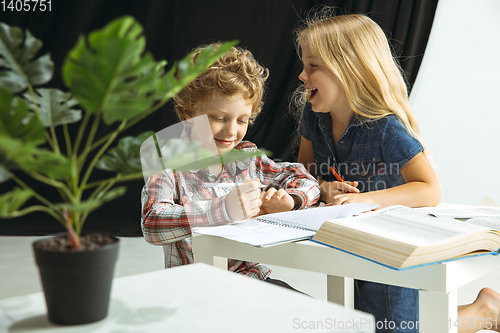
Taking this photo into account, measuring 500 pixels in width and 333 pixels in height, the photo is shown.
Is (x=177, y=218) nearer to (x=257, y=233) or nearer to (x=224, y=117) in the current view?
(x=257, y=233)

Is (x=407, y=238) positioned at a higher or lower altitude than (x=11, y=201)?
lower

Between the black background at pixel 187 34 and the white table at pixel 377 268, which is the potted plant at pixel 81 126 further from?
the black background at pixel 187 34

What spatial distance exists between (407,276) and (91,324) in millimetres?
390

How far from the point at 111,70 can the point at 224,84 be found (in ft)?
2.81

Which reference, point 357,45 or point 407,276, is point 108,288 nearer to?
point 407,276

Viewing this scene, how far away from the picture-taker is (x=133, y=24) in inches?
12.9

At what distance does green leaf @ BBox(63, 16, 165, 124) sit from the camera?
0.97ft

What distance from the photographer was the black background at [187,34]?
2971 millimetres

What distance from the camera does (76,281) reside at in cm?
38

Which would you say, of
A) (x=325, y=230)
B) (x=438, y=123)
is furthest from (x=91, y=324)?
(x=438, y=123)

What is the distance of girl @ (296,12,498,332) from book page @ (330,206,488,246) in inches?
15.6

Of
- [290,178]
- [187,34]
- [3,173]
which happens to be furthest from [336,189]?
[187,34]

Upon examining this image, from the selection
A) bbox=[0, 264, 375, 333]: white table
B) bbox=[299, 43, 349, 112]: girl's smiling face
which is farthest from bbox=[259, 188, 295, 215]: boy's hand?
bbox=[0, 264, 375, 333]: white table

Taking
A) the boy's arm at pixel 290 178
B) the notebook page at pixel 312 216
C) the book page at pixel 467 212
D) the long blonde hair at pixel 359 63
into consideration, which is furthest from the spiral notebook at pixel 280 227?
the long blonde hair at pixel 359 63
